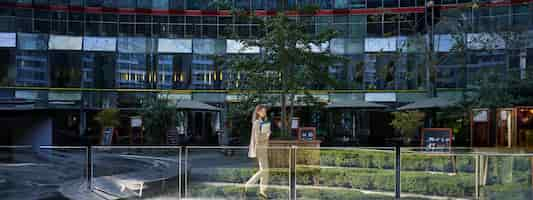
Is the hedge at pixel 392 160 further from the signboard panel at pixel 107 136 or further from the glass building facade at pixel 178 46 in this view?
the glass building facade at pixel 178 46

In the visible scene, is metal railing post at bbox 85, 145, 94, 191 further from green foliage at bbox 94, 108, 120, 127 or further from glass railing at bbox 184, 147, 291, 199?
green foliage at bbox 94, 108, 120, 127

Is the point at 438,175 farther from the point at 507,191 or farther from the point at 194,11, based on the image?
the point at 194,11

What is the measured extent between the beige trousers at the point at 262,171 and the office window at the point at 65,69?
96.1ft

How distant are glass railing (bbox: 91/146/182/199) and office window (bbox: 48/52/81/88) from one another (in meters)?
27.1

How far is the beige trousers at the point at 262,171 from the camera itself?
12.7 m

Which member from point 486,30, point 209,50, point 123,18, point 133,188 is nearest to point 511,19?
point 486,30

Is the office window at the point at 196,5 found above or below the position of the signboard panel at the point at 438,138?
above

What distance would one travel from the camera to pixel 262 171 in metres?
12.7

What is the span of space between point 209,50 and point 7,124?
13.9 m

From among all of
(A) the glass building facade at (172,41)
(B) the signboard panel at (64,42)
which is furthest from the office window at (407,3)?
(B) the signboard panel at (64,42)

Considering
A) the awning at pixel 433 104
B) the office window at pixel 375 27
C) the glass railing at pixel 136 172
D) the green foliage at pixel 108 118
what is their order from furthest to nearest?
the office window at pixel 375 27 → the green foliage at pixel 108 118 → the awning at pixel 433 104 → the glass railing at pixel 136 172

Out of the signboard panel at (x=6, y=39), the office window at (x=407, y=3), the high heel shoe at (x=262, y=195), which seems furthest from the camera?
the office window at (x=407, y=3)

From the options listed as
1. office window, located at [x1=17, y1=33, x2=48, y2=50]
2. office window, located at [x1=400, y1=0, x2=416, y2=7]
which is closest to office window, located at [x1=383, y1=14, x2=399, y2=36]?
office window, located at [x1=400, y1=0, x2=416, y2=7]

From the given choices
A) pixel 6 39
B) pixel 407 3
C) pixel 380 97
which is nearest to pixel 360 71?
pixel 380 97
